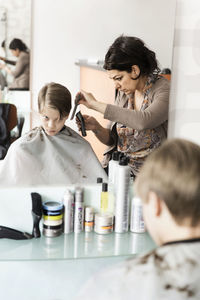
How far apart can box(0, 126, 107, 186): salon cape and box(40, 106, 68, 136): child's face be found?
0.07 ft

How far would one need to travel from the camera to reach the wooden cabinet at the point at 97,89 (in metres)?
1.79

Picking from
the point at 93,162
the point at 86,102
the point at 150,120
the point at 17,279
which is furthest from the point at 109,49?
the point at 17,279

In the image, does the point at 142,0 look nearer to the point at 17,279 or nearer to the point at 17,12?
the point at 17,12

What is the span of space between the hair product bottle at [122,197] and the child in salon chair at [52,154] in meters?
0.10

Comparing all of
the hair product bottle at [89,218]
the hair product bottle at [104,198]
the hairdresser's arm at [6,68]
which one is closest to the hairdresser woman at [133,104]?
the hair product bottle at [104,198]

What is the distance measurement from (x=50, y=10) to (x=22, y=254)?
0.97 metres

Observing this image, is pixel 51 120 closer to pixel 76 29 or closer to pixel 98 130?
pixel 98 130

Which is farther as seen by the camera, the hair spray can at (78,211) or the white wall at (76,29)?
the hair spray can at (78,211)

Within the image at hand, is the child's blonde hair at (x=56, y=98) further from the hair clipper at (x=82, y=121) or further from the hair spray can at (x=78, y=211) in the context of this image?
the hair spray can at (x=78, y=211)

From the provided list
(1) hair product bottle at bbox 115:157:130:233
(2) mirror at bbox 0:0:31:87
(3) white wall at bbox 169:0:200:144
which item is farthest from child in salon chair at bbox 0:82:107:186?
(3) white wall at bbox 169:0:200:144

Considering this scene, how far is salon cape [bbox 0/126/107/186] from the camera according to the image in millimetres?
1827

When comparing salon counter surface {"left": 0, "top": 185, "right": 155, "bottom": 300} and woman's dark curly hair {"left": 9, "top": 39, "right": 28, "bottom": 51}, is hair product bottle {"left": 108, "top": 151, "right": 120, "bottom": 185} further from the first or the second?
woman's dark curly hair {"left": 9, "top": 39, "right": 28, "bottom": 51}

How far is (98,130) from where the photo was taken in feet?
6.22

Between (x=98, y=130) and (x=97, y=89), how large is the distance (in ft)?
0.59
